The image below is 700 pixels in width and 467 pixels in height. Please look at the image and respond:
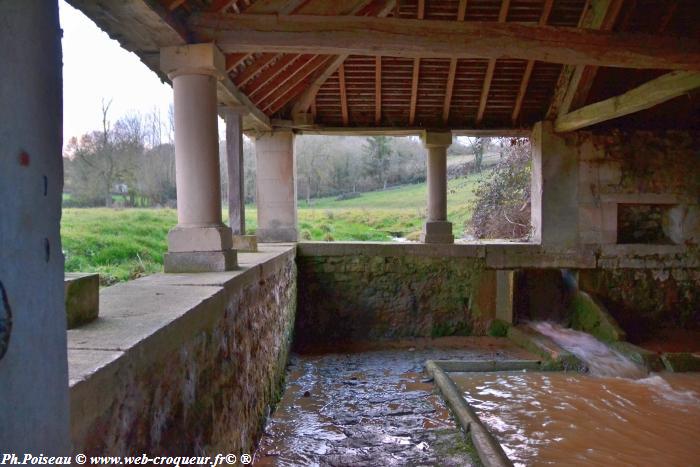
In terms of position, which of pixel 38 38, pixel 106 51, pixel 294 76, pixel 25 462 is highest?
pixel 106 51

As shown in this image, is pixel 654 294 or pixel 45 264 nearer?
pixel 45 264

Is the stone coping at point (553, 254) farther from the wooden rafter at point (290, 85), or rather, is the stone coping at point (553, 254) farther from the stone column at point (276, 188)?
the wooden rafter at point (290, 85)

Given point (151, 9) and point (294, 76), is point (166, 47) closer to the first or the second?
point (151, 9)

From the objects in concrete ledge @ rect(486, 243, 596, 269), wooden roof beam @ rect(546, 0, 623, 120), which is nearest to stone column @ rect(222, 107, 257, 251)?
concrete ledge @ rect(486, 243, 596, 269)

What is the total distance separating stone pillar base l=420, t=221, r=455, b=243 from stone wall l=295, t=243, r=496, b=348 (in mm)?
245

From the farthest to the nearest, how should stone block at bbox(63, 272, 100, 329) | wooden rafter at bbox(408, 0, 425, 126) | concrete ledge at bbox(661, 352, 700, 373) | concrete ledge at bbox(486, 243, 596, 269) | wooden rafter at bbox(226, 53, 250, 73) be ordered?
concrete ledge at bbox(486, 243, 596, 269), wooden rafter at bbox(408, 0, 425, 126), concrete ledge at bbox(661, 352, 700, 373), wooden rafter at bbox(226, 53, 250, 73), stone block at bbox(63, 272, 100, 329)

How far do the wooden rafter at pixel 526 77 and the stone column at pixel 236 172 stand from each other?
14.2 ft

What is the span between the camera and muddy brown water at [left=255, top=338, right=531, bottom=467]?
4.18 meters

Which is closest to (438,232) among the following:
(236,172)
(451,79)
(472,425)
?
(451,79)

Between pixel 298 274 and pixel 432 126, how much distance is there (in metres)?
3.67

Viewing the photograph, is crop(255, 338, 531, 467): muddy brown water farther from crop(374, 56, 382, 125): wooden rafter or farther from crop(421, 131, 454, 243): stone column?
crop(374, 56, 382, 125): wooden rafter

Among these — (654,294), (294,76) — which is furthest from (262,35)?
(654,294)

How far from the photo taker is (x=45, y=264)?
3.32 ft

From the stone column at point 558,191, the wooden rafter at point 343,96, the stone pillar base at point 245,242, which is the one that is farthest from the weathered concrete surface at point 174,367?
the stone column at point 558,191
